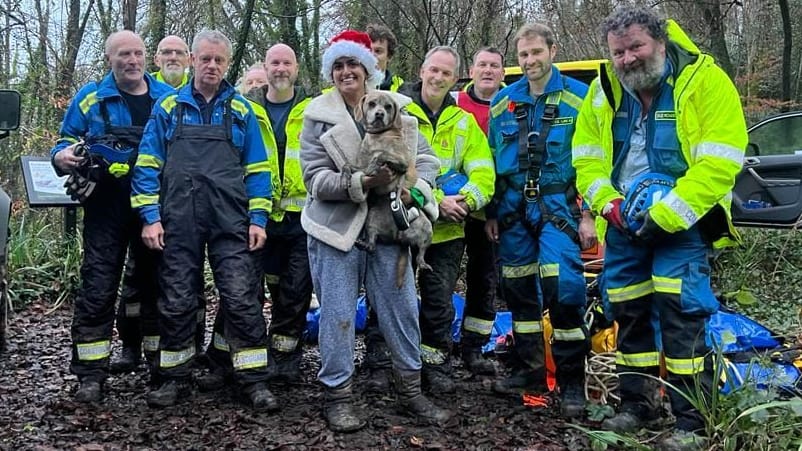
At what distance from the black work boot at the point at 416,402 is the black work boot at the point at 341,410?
0.92 ft

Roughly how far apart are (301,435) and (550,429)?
1324 millimetres

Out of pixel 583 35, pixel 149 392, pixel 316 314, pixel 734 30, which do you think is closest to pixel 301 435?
pixel 149 392

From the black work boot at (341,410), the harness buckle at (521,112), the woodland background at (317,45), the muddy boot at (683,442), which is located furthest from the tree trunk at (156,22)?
the muddy boot at (683,442)

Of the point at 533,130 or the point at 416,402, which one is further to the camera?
the point at 533,130

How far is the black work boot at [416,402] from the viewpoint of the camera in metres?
3.96

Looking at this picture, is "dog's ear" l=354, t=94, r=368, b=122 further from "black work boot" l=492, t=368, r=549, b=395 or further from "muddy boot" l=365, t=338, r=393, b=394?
"black work boot" l=492, t=368, r=549, b=395

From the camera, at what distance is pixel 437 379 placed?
14.9ft

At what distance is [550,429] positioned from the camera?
12.9 ft

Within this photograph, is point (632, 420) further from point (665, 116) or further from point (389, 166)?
point (389, 166)

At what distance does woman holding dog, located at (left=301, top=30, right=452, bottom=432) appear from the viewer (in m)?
3.74


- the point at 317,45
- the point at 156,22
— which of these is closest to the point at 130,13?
the point at 156,22

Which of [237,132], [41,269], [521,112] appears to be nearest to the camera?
[237,132]

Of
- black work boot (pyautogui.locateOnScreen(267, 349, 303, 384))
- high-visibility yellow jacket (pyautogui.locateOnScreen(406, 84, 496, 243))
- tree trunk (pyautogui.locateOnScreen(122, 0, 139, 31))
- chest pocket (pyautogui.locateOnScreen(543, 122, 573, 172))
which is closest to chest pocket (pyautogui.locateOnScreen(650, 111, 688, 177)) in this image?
chest pocket (pyautogui.locateOnScreen(543, 122, 573, 172))

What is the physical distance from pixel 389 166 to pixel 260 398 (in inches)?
61.6
